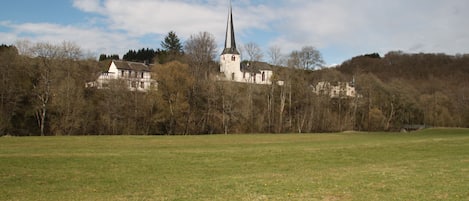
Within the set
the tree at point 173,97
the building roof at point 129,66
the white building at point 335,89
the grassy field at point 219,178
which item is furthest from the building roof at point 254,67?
the grassy field at point 219,178

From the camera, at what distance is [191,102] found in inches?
2648

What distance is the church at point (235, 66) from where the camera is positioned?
303ft

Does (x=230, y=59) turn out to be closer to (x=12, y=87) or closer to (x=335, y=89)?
(x=335, y=89)

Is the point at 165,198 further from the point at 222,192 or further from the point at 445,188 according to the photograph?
the point at 445,188

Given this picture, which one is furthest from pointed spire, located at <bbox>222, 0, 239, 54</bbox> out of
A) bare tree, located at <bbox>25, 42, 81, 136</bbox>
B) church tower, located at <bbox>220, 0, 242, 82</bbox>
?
bare tree, located at <bbox>25, 42, 81, 136</bbox>

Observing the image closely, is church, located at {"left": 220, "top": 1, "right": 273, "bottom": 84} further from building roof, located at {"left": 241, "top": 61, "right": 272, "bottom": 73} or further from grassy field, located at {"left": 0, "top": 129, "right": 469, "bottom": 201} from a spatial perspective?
grassy field, located at {"left": 0, "top": 129, "right": 469, "bottom": 201}

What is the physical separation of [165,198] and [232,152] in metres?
16.3

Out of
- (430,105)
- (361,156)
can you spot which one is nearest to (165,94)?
(361,156)

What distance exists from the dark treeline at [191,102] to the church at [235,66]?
14170mm

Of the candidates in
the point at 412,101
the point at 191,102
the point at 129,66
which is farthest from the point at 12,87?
the point at 412,101

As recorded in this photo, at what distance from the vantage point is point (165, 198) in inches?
481

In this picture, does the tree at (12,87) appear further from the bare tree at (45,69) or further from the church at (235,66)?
the church at (235,66)

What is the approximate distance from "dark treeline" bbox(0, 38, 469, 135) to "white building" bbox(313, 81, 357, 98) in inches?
36.4

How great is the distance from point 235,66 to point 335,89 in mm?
24786
